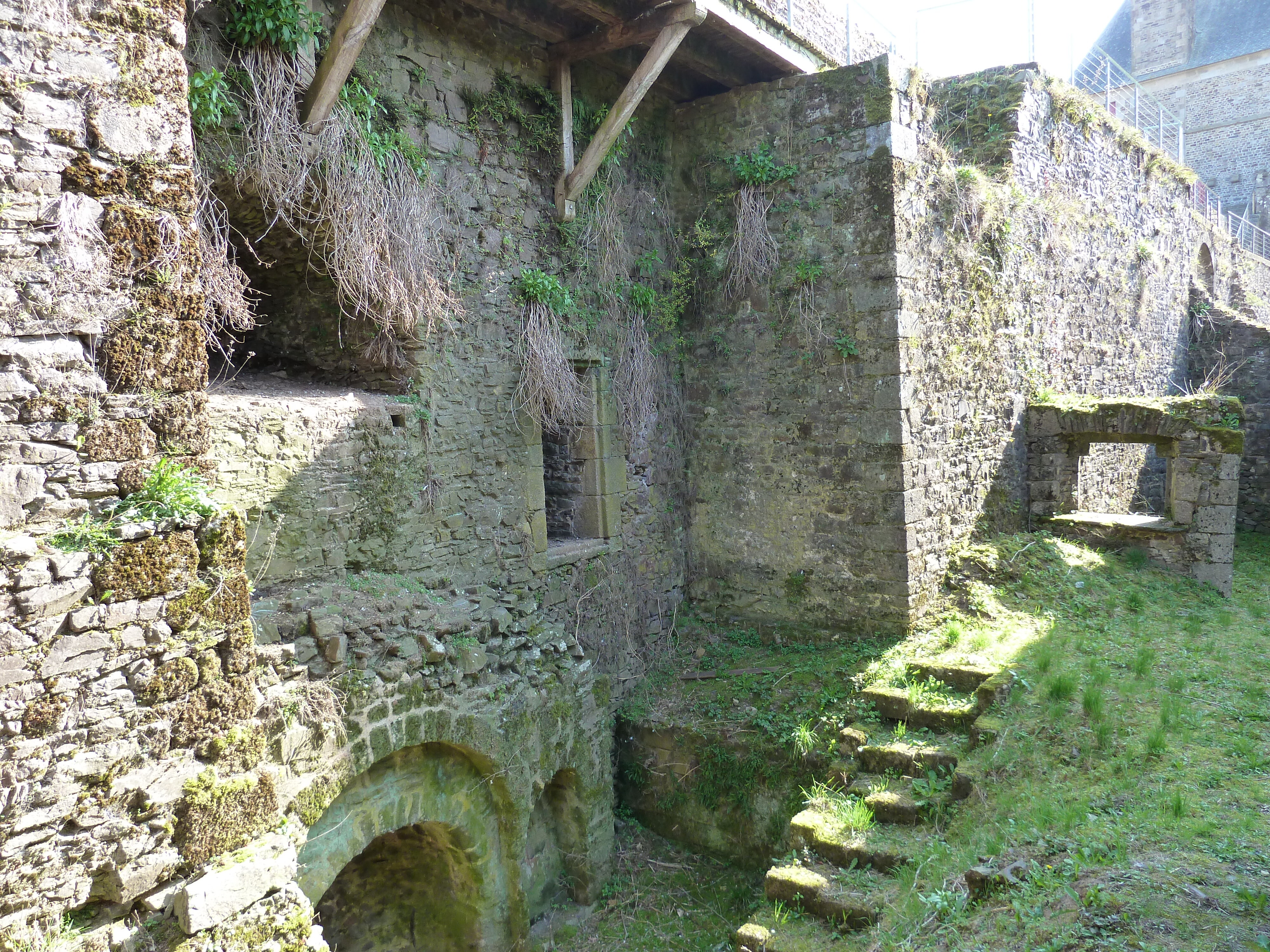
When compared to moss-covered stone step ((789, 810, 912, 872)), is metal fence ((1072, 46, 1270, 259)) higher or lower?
higher

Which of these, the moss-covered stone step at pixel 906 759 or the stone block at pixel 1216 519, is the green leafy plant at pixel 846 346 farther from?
the stone block at pixel 1216 519

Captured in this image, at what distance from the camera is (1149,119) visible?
17.2m

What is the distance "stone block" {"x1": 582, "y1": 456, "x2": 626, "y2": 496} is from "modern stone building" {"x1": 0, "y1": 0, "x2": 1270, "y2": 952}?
0.13 ft

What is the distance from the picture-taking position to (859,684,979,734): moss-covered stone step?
19.7ft

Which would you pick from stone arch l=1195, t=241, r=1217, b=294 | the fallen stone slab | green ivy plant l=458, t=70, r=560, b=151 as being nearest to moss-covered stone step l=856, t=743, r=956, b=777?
the fallen stone slab

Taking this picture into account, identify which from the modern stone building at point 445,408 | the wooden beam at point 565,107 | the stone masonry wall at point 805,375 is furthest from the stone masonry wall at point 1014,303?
the wooden beam at point 565,107

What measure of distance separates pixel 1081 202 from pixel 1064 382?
2.25 metres

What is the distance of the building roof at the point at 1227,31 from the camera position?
22.8 m

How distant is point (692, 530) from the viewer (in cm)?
Result: 821

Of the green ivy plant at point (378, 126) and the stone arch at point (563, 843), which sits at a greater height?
the green ivy plant at point (378, 126)

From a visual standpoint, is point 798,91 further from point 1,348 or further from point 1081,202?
point 1,348

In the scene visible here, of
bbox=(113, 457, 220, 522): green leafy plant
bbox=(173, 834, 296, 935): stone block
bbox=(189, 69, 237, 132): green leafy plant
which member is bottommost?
bbox=(173, 834, 296, 935): stone block

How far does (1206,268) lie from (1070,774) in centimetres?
1301

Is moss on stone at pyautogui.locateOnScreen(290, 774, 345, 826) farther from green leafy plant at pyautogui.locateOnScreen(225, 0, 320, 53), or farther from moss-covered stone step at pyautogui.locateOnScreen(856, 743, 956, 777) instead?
green leafy plant at pyautogui.locateOnScreen(225, 0, 320, 53)
